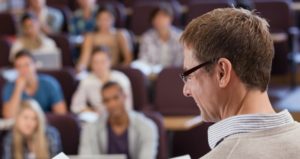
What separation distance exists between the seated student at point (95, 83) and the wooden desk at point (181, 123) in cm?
49

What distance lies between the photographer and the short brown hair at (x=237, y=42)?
123 centimetres

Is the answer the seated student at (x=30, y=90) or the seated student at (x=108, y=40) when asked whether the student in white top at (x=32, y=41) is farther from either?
the seated student at (x=30, y=90)

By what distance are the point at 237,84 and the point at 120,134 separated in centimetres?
302

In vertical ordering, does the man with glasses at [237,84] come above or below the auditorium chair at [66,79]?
above

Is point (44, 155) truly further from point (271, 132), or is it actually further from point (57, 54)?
point (271, 132)

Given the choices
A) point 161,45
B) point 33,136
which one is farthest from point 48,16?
point 33,136


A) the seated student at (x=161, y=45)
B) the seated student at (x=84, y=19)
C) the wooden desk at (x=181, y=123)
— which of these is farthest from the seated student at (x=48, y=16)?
the wooden desk at (x=181, y=123)

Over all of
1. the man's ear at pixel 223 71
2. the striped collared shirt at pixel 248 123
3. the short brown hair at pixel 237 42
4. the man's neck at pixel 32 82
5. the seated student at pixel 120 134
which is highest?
the short brown hair at pixel 237 42

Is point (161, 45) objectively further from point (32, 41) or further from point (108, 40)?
point (32, 41)

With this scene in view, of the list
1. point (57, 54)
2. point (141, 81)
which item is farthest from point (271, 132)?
point (57, 54)

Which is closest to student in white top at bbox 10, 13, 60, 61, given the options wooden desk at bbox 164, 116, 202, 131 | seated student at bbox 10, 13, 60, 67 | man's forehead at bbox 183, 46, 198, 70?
seated student at bbox 10, 13, 60, 67

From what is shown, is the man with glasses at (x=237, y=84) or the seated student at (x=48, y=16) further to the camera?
the seated student at (x=48, y=16)

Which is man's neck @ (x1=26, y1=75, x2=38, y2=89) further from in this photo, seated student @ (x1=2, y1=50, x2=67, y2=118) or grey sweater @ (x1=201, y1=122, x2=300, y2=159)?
grey sweater @ (x1=201, y1=122, x2=300, y2=159)

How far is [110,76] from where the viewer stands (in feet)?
17.4
